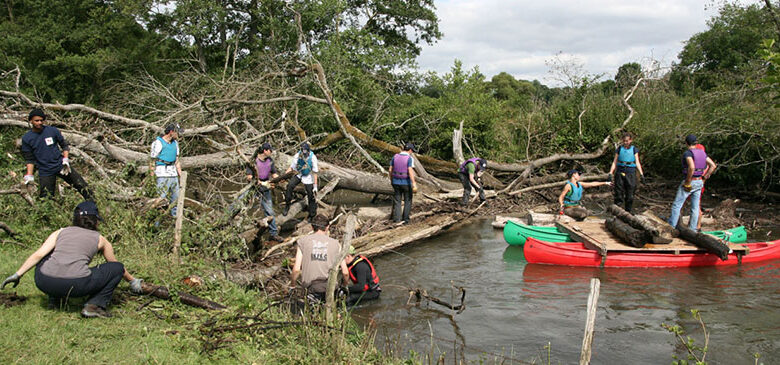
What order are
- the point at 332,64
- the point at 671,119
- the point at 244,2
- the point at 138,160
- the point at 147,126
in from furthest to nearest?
1. the point at 244,2
2. the point at 332,64
3. the point at 671,119
4. the point at 147,126
5. the point at 138,160

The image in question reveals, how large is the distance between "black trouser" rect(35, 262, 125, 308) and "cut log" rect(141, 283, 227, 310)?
0.48 meters

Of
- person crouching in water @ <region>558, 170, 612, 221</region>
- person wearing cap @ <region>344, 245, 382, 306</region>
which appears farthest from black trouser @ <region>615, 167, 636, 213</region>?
person wearing cap @ <region>344, 245, 382, 306</region>

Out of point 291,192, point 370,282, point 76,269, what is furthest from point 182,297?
point 291,192

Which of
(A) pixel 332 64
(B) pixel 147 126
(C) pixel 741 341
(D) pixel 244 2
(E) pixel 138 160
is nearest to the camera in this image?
(C) pixel 741 341

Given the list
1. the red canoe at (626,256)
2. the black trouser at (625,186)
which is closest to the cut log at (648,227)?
the red canoe at (626,256)

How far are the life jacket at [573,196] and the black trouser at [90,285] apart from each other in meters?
8.32

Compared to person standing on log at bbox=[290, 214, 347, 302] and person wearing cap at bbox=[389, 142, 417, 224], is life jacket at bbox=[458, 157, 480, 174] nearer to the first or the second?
person wearing cap at bbox=[389, 142, 417, 224]

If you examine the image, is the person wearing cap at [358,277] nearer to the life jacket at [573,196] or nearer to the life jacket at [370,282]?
the life jacket at [370,282]

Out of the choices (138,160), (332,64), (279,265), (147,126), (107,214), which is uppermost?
(332,64)

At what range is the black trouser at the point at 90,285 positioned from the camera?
493 cm

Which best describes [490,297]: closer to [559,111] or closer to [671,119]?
[671,119]

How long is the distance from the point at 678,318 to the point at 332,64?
13409mm

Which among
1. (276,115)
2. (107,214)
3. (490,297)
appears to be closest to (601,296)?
(490,297)

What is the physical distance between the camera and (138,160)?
10.9 m
